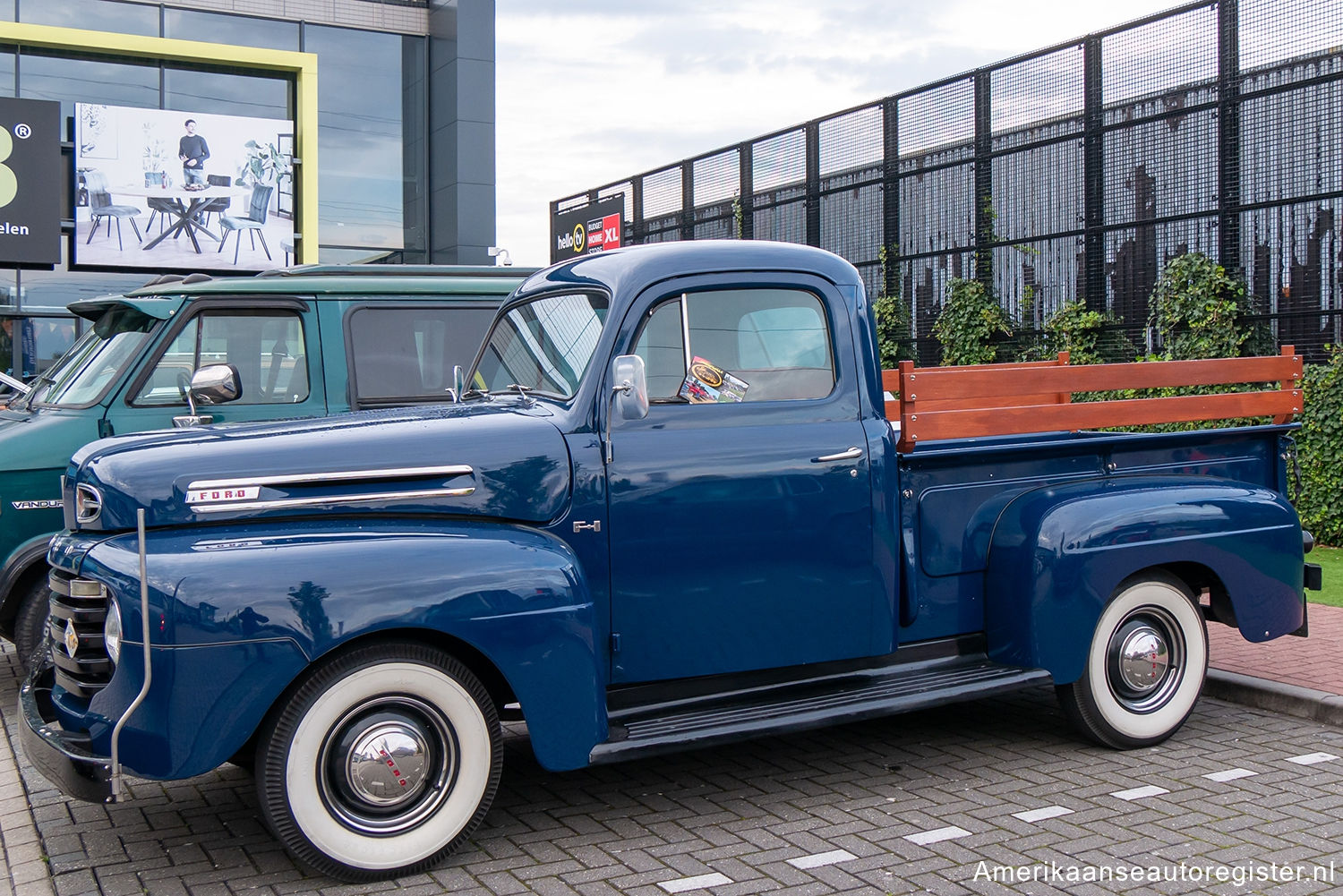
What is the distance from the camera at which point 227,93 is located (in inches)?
767

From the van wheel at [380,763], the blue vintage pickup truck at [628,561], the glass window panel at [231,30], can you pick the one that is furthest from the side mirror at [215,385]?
the glass window panel at [231,30]

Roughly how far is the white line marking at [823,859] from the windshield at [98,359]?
450 cm

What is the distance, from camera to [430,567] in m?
3.96

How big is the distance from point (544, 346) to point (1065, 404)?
2.39 m

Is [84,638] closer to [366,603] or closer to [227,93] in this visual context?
[366,603]

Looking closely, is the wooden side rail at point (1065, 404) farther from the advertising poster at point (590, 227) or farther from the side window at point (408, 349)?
the advertising poster at point (590, 227)

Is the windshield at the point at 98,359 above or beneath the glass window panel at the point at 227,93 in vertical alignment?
beneath

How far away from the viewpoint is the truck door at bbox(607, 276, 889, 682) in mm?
4520

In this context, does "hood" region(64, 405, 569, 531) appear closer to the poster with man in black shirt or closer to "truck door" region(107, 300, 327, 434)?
"truck door" region(107, 300, 327, 434)

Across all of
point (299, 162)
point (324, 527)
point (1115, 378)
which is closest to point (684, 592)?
point (324, 527)

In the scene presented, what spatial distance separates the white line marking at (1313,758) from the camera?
5.13 meters

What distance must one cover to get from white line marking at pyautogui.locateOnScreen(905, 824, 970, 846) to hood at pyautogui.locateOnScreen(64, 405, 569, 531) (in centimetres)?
173

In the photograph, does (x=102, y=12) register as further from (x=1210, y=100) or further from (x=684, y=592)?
(x=684, y=592)

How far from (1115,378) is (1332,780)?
189 centimetres
